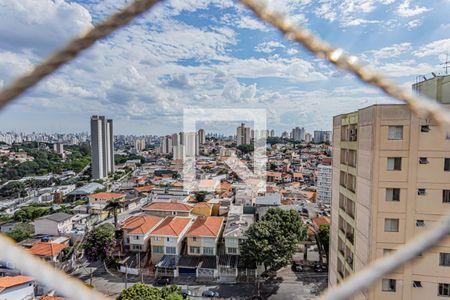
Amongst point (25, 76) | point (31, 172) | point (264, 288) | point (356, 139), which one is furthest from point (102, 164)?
point (25, 76)

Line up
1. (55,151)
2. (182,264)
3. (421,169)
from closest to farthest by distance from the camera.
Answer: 1. (421,169)
2. (182,264)
3. (55,151)

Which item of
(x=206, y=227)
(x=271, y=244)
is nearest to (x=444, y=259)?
(x=271, y=244)

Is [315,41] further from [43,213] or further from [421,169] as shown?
[43,213]

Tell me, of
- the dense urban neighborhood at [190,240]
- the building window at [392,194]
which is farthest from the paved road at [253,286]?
the building window at [392,194]

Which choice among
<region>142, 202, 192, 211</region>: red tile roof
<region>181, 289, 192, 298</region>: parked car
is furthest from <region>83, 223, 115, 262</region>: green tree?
<region>142, 202, 192, 211</region>: red tile roof

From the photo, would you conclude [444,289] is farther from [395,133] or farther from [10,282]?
[10,282]

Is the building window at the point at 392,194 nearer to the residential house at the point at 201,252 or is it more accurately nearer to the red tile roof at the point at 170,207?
the residential house at the point at 201,252
